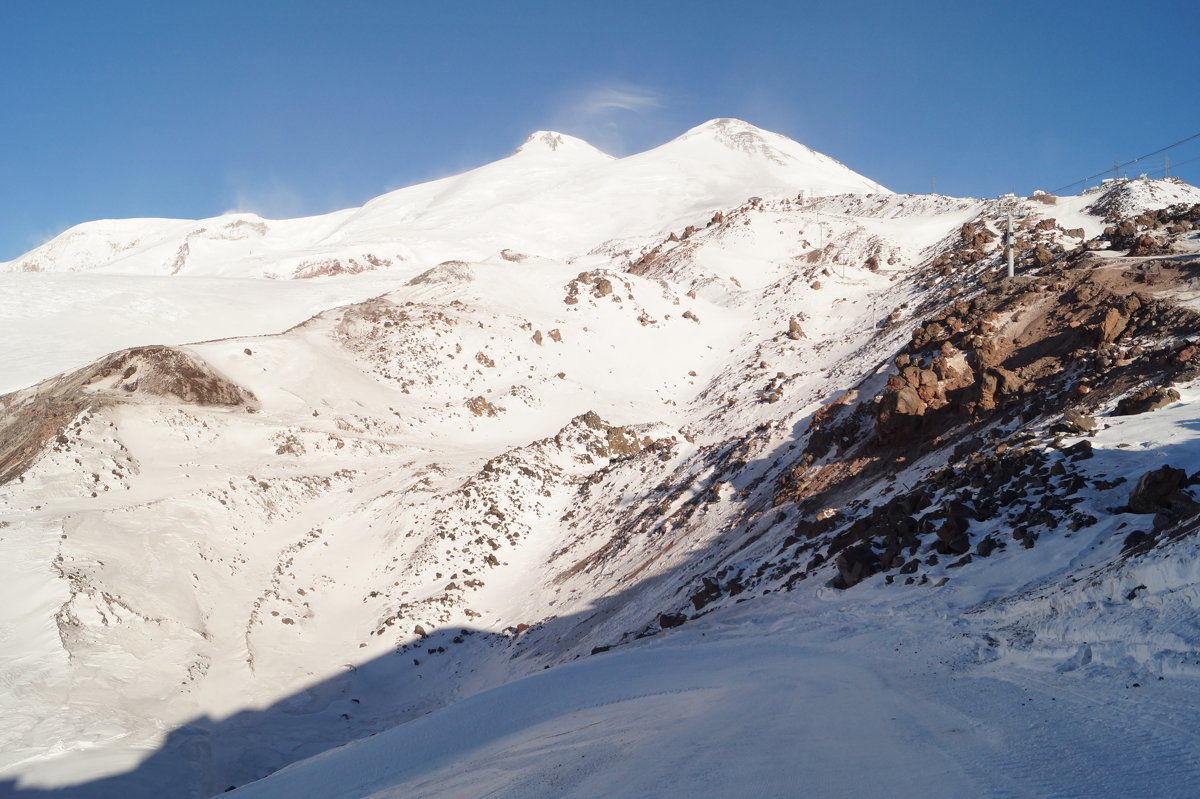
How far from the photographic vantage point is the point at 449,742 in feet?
27.1

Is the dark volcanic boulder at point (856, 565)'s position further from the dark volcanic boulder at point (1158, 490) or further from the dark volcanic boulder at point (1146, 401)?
the dark volcanic boulder at point (1146, 401)

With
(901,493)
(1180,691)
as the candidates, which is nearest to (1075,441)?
(901,493)

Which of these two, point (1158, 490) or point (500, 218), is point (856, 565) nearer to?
point (1158, 490)

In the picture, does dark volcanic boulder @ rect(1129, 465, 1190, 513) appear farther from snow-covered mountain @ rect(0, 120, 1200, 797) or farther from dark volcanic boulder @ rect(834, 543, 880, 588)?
dark volcanic boulder @ rect(834, 543, 880, 588)

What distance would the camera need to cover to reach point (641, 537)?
19.4 m

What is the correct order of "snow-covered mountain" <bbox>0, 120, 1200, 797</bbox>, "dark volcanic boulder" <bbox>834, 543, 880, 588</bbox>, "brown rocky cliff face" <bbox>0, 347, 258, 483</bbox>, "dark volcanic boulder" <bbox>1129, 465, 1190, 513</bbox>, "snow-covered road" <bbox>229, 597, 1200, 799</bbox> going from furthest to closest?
"brown rocky cliff face" <bbox>0, 347, 258, 483</bbox> → "dark volcanic boulder" <bbox>834, 543, 880, 588</bbox> → "dark volcanic boulder" <bbox>1129, 465, 1190, 513</bbox> → "snow-covered mountain" <bbox>0, 120, 1200, 797</bbox> → "snow-covered road" <bbox>229, 597, 1200, 799</bbox>

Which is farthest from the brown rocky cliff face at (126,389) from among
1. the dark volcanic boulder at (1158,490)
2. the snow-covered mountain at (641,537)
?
the dark volcanic boulder at (1158,490)

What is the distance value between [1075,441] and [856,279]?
111 feet

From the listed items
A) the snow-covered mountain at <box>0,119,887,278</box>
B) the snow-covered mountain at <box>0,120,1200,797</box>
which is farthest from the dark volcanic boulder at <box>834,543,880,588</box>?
the snow-covered mountain at <box>0,119,887,278</box>

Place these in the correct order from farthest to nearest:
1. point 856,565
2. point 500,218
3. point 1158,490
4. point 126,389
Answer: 1. point 500,218
2. point 126,389
3. point 856,565
4. point 1158,490

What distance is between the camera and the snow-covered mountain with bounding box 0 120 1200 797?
18.9ft

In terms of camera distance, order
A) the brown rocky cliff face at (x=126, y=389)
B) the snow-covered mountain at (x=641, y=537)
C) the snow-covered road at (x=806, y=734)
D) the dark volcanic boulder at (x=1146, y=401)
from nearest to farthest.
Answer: the snow-covered road at (x=806, y=734) → the snow-covered mountain at (x=641, y=537) → the dark volcanic boulder at (x=1146, y=401) → the brown rocky cliff face at (x=126, y=389)

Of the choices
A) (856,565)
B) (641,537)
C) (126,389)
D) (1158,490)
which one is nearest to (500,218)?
(126,389)

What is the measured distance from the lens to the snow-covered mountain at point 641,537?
5746 mm
